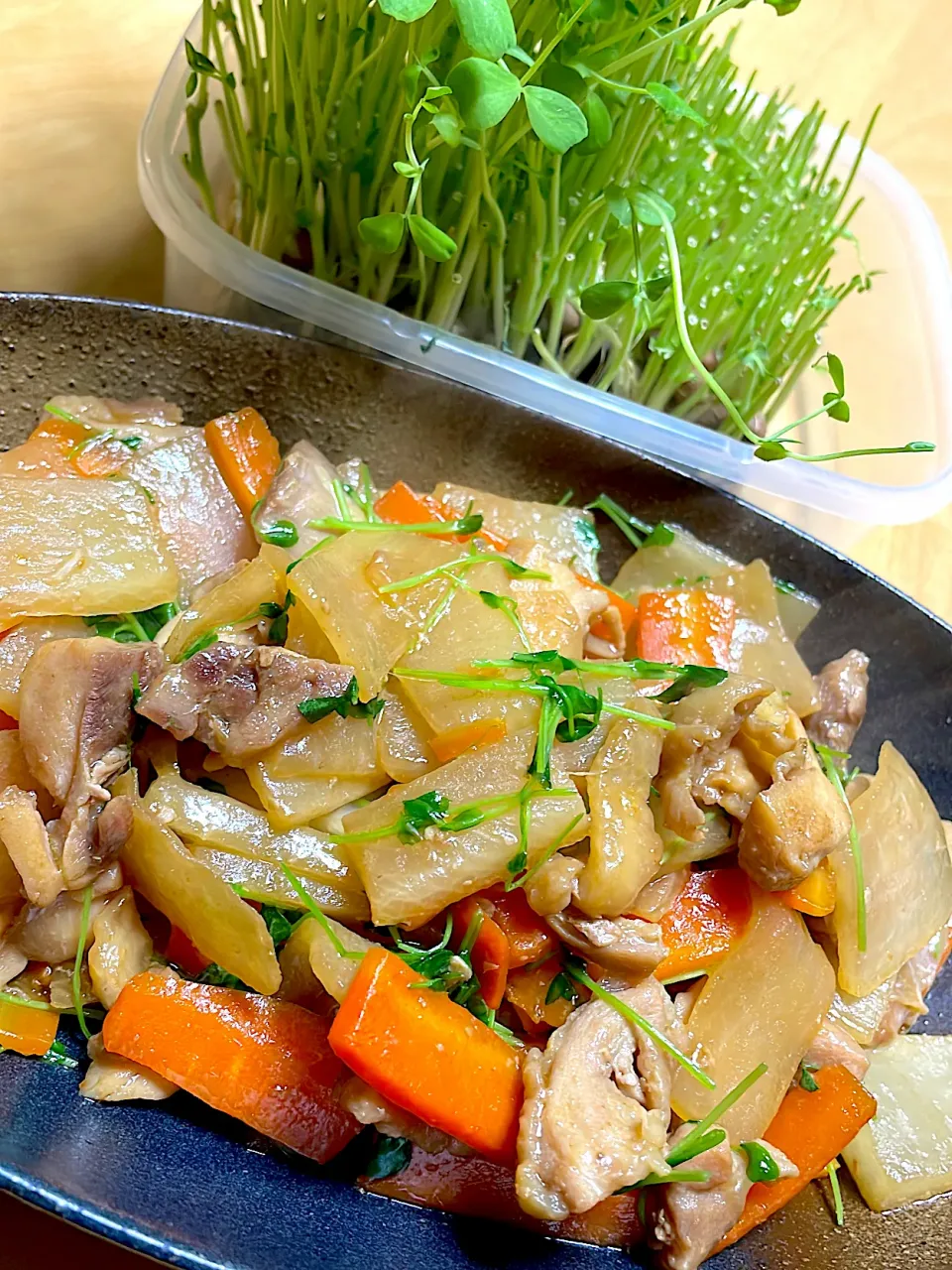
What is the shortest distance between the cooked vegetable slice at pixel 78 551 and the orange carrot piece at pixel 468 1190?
0.69 meters

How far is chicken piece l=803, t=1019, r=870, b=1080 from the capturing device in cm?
124

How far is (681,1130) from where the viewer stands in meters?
1.13

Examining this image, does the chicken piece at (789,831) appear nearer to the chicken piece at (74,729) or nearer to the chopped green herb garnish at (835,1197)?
the chopped green herb garnish at (835,1197)

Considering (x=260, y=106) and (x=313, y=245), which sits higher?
(x=260, y=106)

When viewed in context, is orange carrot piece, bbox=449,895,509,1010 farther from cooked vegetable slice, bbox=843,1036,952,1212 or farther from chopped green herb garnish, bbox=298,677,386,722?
cooked vegetable slice, bbox=843,1036,952,1212

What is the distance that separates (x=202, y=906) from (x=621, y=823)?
45cm

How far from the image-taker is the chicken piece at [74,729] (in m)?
1.08

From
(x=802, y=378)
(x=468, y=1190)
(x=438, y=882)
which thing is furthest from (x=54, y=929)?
(x=802, y=378)

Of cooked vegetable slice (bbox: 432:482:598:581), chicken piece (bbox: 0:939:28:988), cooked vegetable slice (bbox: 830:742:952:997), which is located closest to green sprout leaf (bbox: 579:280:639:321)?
cooked vegetable slice (bbox: 432:482:598:581)

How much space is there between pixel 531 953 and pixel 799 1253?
46 cm

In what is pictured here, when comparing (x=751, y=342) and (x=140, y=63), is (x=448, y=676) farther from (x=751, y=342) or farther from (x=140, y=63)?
(x=140, y=63)

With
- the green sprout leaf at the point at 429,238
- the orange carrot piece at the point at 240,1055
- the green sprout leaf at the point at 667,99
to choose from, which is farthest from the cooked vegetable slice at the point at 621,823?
the green sprout leaf at the point at 667,99

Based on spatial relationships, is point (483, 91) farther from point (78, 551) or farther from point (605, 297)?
point (78, 551)

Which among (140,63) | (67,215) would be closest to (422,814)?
(67,215)
